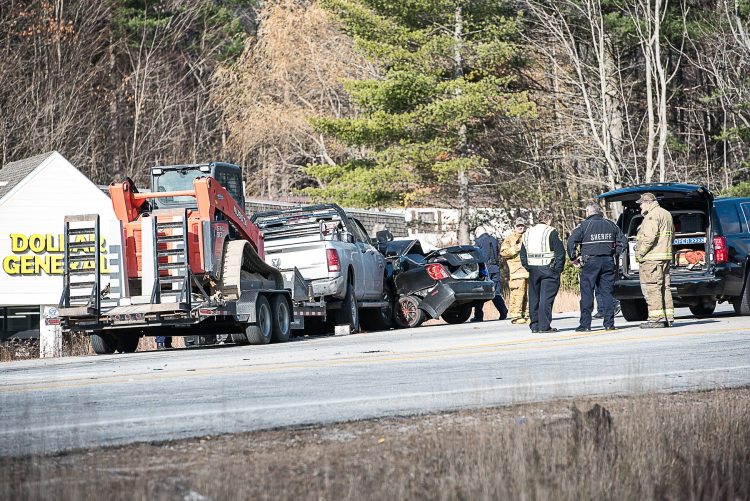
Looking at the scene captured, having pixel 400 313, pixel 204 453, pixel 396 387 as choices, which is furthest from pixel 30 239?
pixel 204 453

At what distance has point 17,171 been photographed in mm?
43781

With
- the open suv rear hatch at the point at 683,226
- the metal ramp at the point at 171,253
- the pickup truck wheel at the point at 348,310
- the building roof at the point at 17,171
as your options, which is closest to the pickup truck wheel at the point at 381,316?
the pickup truck wheel at the point at 348,310

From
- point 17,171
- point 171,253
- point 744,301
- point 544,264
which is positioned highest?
point 17,171

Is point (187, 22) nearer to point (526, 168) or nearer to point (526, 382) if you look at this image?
point (526, 168)

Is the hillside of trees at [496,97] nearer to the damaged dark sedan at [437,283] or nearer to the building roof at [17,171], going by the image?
the building roof at [17,171]

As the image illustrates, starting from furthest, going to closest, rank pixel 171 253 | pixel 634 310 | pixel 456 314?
pixel 456 314 → pixel 634 310 → pixel 171 253

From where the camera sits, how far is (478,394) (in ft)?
32.3

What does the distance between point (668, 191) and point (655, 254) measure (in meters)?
1.81

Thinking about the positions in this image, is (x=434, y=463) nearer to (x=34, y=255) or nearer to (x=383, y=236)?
(x=383, y=236)

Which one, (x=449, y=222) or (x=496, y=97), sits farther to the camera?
(x=449, y=222)

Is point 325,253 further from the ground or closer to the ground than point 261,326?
further from the ground

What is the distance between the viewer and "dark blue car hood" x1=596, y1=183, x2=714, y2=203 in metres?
19.4

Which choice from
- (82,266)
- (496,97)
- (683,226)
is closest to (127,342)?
(82,266)

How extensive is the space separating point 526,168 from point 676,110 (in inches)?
272
